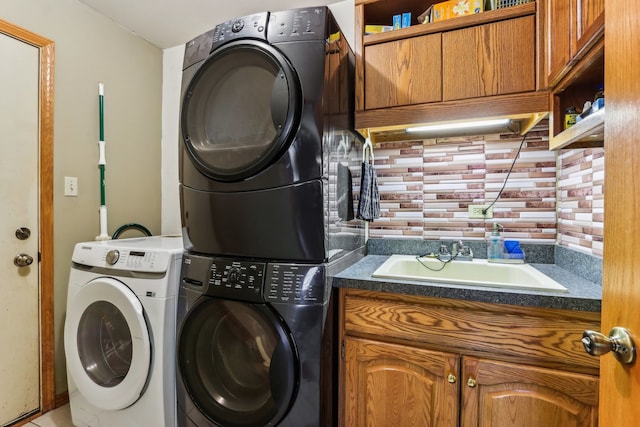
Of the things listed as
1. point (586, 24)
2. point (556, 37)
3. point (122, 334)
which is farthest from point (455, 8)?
point (122, 334)

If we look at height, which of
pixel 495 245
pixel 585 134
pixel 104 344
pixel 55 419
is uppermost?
pixel 585 134

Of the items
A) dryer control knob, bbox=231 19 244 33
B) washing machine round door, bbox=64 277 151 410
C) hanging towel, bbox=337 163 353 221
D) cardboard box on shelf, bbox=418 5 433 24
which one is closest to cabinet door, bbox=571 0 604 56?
cardboard box on shelf, bbox=418 5 433 24

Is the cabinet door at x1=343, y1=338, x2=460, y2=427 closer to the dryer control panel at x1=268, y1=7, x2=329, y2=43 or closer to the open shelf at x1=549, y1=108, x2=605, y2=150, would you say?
the open shelf at x1=549, y1=108, x2=605, y2=150

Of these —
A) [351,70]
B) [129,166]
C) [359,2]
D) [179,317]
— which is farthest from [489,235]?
[129,166]

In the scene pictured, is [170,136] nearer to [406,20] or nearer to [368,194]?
[368,194]

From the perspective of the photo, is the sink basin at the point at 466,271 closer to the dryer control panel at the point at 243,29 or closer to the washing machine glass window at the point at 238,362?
the washing machine glass window at the point at 238,362

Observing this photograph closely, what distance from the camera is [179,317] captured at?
4.53 feet

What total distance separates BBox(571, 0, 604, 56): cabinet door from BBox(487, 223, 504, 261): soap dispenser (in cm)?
86

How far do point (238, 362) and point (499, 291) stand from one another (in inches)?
42.4

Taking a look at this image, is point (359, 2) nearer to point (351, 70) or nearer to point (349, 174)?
point (351, 70)

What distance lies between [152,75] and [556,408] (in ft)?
9.97

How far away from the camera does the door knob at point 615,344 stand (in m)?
0.54

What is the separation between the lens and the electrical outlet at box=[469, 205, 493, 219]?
1671 mm

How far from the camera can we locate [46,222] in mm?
1759
